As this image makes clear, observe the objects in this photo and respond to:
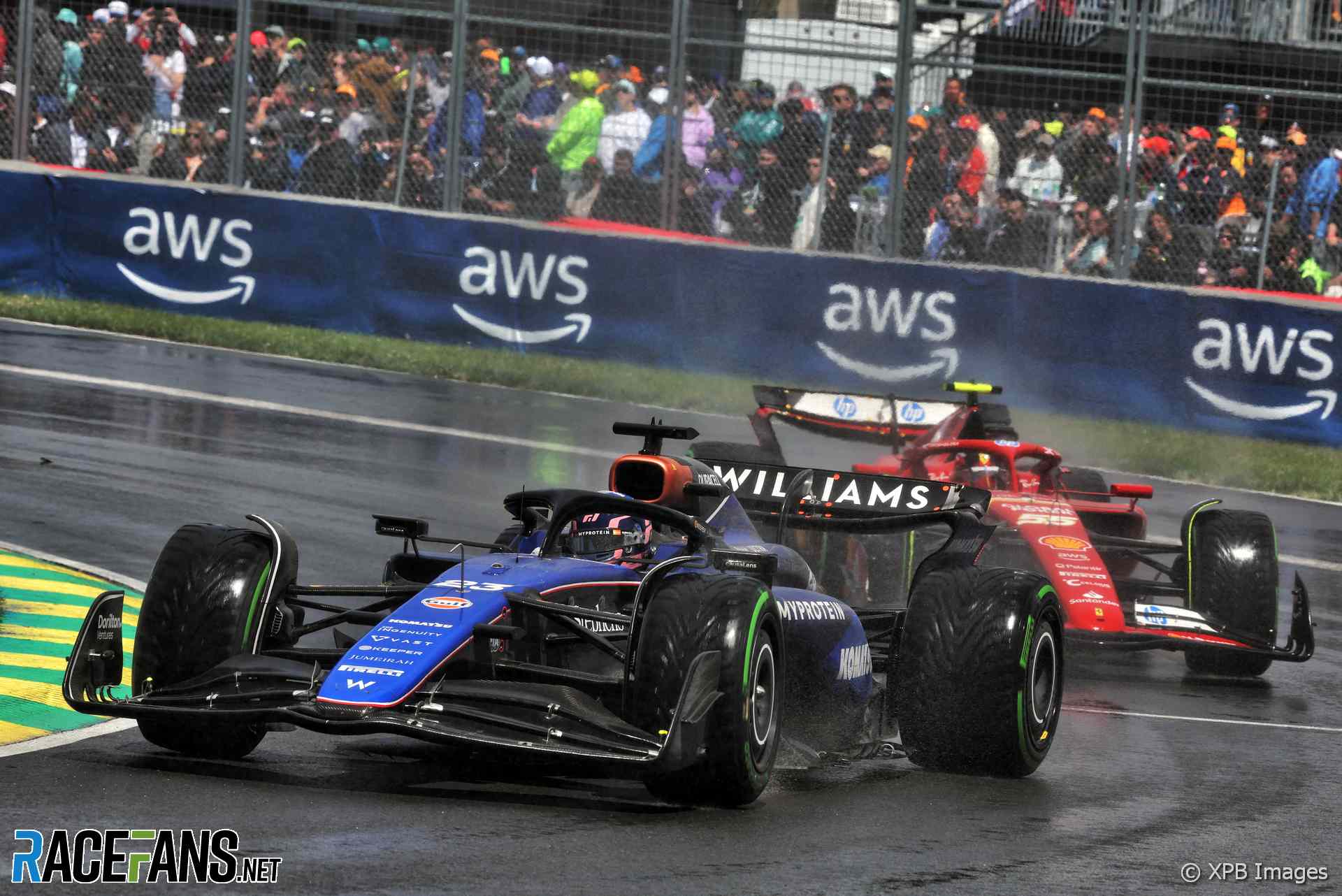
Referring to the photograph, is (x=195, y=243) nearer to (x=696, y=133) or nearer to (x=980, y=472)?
(x=696, y=133)

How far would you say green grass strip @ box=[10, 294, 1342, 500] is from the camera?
54.4ft

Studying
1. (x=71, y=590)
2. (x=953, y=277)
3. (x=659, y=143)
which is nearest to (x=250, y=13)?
(x=659, y=143)

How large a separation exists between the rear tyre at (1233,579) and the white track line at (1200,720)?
3.01 feet

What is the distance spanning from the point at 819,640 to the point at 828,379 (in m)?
10.6

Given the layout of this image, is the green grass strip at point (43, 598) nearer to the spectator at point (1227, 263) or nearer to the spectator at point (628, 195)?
the spectator at point (628, 195)

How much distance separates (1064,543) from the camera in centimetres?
1015

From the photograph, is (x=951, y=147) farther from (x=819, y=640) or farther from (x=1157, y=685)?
(x=819, y=640)

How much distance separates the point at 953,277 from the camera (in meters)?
17.7

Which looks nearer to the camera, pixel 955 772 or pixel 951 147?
pixel 955 772

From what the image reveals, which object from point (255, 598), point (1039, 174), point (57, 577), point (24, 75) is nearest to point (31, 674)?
point (255, 598)

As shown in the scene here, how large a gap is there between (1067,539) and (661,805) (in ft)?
14.4

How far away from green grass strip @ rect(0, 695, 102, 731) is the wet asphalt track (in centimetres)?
30

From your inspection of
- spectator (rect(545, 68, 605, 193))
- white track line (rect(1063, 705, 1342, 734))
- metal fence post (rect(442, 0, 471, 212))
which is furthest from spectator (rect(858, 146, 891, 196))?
white track line (rect(1063, 705, 1342, 734))

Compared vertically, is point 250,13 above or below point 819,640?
above
